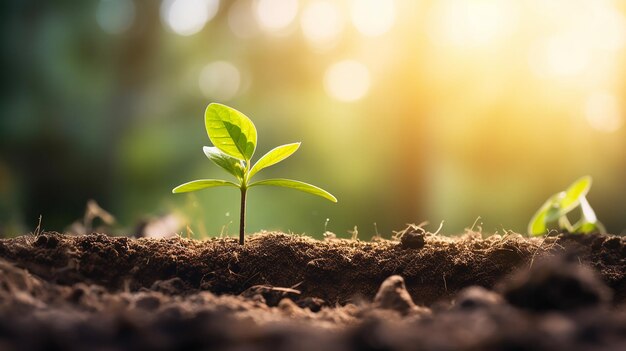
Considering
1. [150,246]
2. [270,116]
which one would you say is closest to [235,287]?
[150,246]

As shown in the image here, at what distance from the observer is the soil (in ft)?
3.51

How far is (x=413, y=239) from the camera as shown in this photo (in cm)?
256

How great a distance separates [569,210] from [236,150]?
6.83 ft

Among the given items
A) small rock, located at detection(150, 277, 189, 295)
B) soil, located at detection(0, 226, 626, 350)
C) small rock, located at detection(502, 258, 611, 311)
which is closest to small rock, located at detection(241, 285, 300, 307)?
soil, located at detection(0, 226, 626, 350)

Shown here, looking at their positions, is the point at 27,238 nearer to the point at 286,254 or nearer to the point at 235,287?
the point at 235,287

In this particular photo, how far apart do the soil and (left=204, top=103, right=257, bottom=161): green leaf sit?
0.45 m

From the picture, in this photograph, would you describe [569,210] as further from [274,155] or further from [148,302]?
[148,302]

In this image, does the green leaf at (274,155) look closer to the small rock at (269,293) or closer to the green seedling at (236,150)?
the green seedling at (236,150)

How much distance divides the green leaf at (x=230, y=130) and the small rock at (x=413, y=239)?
84cm

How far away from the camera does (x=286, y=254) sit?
2.45 m

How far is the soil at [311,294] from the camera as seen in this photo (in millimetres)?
1071

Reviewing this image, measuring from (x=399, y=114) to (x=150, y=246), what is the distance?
10700 millimetres

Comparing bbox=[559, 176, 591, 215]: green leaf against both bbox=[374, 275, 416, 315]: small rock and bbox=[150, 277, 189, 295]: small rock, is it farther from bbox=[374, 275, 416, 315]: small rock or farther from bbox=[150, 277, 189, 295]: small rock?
bbox=[150, 277, 189, 295]: small rock

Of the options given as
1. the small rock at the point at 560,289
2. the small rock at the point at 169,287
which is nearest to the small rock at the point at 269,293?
the small rock at the point at 169,287
